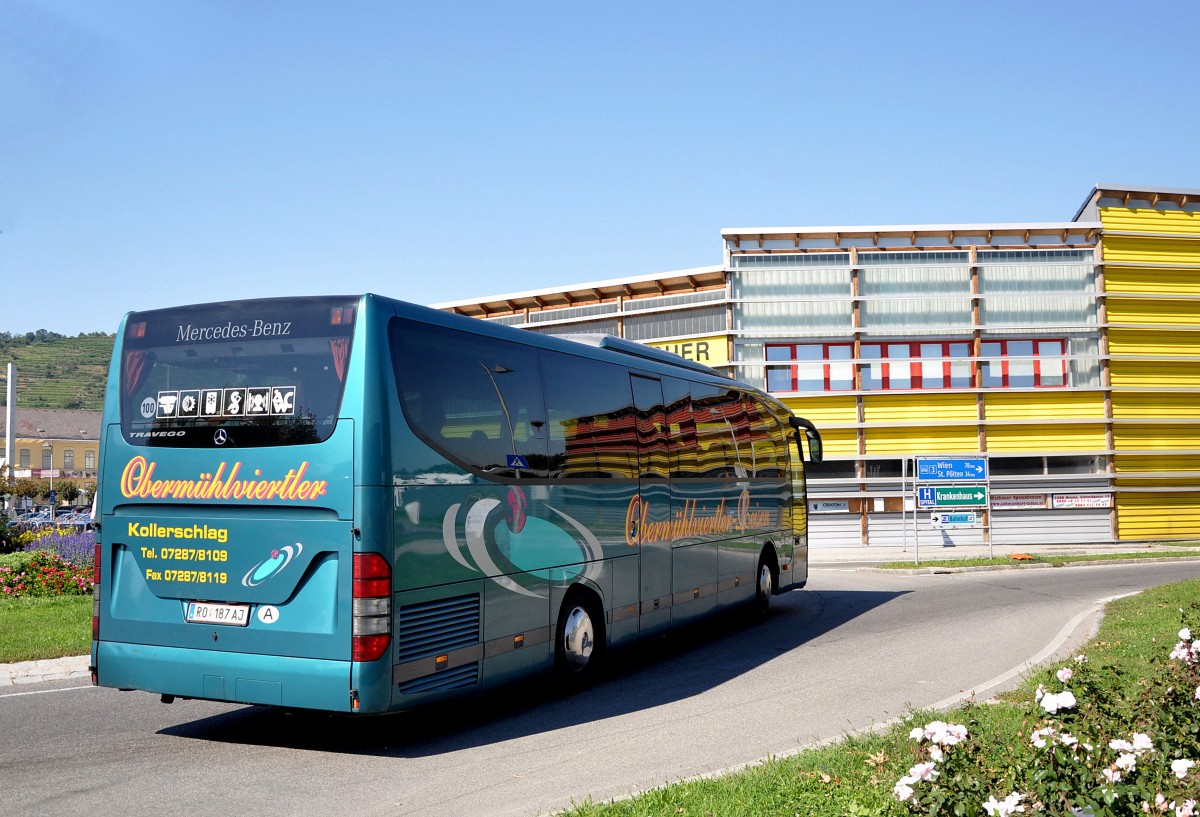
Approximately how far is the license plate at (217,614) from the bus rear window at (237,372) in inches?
44.1

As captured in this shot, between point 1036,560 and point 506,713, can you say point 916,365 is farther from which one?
point 506,713

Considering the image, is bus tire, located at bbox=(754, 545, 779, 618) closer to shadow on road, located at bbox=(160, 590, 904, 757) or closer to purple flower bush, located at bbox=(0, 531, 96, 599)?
shadow on road, located at bbox=(160, 590, 904, 757)

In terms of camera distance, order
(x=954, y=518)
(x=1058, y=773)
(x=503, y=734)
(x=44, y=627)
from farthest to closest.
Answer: (x=954, y=518)
(x=44, y=627)
(x=503, y=734)
(x=1058, y=773)

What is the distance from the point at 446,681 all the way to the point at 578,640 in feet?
7.41

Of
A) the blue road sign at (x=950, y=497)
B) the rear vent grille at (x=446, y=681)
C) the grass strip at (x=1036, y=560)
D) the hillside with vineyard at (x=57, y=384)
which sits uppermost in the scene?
the hillside with vineyard at (x=57, y=384)

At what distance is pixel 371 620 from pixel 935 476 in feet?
75.2

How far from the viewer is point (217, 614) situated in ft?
24.8

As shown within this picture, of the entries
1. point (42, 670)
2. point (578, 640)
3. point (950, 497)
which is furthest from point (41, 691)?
point (950, 497)

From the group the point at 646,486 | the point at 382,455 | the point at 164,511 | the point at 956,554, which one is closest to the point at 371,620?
the point at 382,455

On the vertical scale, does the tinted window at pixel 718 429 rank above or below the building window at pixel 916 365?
below

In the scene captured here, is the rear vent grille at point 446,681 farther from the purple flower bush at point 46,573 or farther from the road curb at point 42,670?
the purple flower bush at point 46,573

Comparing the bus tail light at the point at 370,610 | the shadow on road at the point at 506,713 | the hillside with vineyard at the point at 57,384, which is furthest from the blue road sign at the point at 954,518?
the hillside with vineyard at the point at 57,384

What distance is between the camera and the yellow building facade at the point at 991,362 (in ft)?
110

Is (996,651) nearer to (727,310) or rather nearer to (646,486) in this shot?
(646,486)
